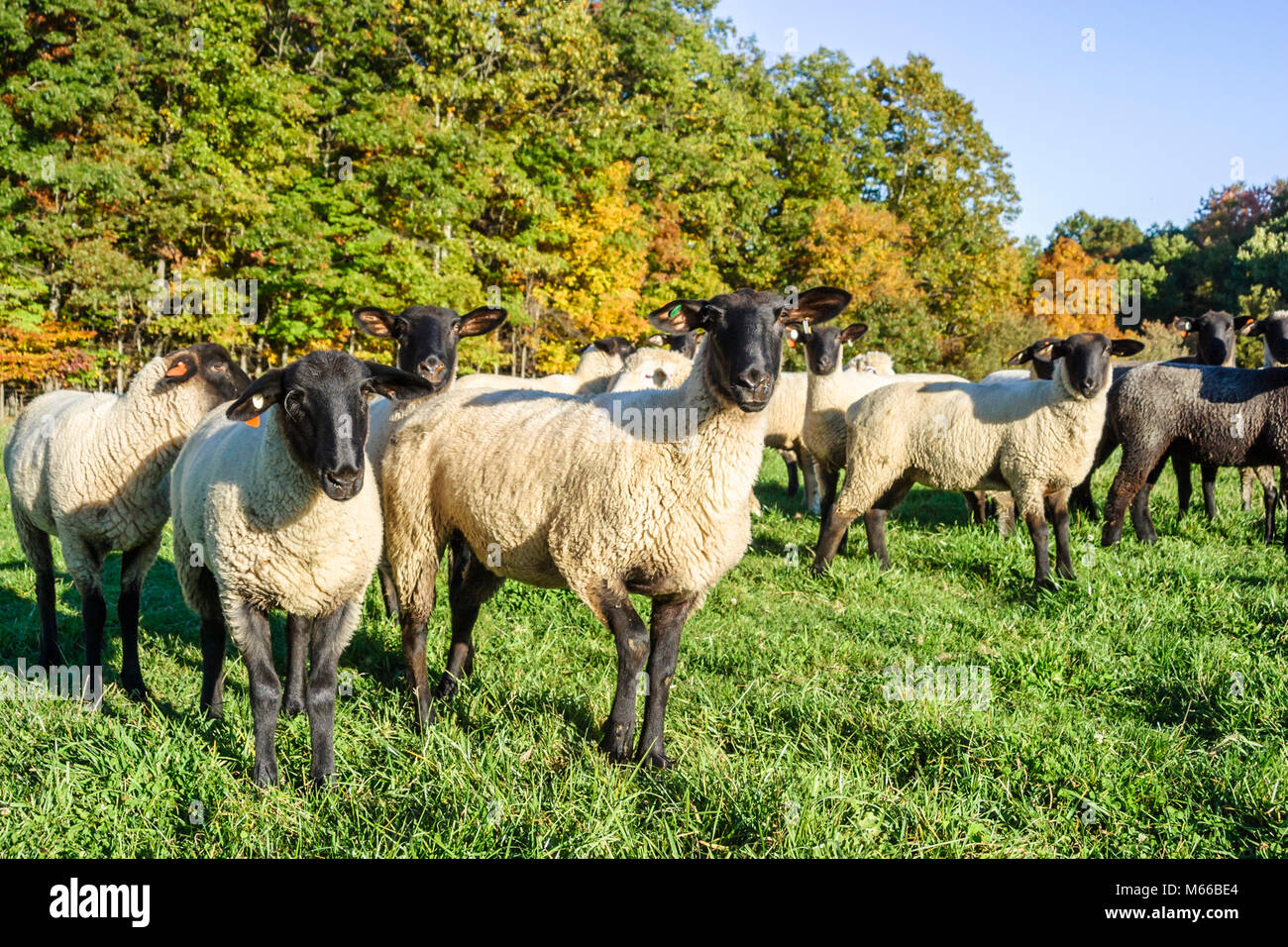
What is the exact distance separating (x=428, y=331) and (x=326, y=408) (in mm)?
3064

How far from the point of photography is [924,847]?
317 centimetres

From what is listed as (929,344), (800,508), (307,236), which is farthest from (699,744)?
(929,344)

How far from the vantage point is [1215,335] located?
11.2 m

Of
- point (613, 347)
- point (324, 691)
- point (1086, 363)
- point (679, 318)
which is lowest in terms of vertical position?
point (324, 691)

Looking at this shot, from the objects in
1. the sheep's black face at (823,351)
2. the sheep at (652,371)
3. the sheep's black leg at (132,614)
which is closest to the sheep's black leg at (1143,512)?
the sheep's black face at (823,351)

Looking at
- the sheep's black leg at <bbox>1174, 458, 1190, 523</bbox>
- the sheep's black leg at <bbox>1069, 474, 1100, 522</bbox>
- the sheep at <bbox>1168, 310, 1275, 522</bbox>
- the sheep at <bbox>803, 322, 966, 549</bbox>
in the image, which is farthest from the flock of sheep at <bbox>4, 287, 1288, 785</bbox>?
the sheep at <bbox>1168, 310, 1275, 522</bbox>

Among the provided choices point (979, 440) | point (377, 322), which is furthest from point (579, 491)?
point (979, 440)

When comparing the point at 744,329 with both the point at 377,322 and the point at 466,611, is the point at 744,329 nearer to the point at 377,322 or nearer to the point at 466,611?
the point at 466,611

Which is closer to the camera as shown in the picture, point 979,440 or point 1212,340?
point 979,440

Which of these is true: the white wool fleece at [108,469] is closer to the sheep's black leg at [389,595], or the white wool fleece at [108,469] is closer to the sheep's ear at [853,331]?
the sheep's black leg at [389,595]

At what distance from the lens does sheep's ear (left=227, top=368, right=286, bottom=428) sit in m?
3.76

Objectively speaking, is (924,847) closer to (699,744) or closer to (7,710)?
(699,744)

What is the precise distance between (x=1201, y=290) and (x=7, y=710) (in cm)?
5864

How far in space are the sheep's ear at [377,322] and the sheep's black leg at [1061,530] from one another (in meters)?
5.85
